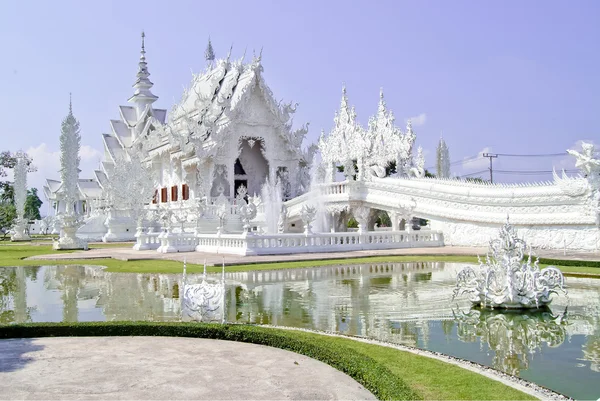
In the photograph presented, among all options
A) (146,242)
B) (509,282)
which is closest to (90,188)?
(146,242)

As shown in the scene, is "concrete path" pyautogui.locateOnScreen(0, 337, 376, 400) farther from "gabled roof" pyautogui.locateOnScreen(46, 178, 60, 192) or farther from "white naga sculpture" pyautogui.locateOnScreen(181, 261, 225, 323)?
"gabled roof" pyautogui.locateOnScreen(46, 178, 60, 192)

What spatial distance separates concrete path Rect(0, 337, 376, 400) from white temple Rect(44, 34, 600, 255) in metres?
11.4

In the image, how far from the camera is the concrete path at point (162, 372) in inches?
177

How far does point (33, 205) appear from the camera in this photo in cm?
7256

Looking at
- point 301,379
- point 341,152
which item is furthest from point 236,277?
point 341,152

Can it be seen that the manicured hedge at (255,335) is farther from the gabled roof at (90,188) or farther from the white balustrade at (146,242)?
the gabled roof at (90,188)

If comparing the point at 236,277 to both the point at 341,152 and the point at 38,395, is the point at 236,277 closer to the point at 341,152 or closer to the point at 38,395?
the point at 38,395

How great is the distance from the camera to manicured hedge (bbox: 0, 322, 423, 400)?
15.7 feet

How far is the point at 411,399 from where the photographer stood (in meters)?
4.11

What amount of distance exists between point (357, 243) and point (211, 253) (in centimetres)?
527

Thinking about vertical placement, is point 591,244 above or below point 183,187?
below

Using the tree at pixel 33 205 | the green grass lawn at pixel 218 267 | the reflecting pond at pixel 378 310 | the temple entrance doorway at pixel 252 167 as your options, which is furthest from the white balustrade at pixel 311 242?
the tree at pixel 33 205

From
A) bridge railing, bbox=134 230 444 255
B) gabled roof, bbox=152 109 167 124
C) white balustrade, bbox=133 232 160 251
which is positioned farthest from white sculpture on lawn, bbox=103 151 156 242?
gabled roof, bbox=152 109 167 124

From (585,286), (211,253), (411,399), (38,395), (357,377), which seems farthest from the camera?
(211,253)
